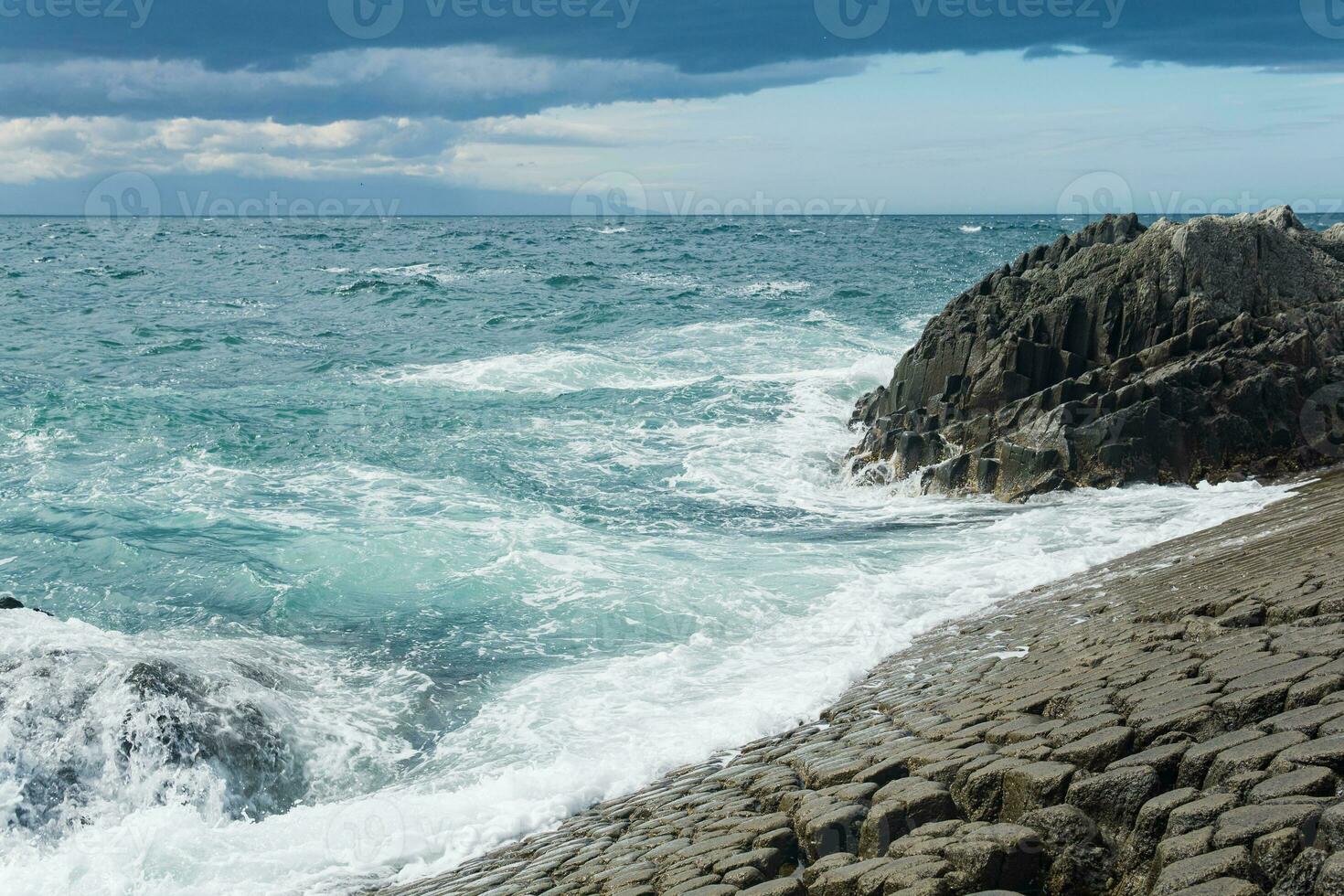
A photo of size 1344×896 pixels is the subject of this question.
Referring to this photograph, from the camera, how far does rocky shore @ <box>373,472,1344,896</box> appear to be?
4.36 m

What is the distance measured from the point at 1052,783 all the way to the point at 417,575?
989cm

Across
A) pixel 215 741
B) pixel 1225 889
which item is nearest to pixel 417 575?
pixel 215 741

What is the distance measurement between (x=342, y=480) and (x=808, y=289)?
1108 inches

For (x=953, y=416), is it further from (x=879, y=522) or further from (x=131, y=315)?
(x=131, y=315)

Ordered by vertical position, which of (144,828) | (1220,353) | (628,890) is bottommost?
(144,828)

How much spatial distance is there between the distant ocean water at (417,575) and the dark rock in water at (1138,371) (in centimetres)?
69

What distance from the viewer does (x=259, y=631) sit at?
11.8 meters

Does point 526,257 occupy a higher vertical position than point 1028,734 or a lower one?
higher

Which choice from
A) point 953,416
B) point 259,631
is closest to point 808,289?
point 953,416

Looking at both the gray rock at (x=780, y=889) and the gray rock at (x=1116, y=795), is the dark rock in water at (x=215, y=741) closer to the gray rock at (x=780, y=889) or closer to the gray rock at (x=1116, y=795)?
the gray rock at (x=780, y=889)

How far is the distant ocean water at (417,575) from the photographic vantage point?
824 centimetres

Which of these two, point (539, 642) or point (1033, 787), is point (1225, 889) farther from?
point (539, 642)

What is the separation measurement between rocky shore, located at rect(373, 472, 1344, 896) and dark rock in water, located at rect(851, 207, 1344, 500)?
6.13 meters

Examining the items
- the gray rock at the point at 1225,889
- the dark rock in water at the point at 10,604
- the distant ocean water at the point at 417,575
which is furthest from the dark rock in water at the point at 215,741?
the gray rock at the point at 1225,889
